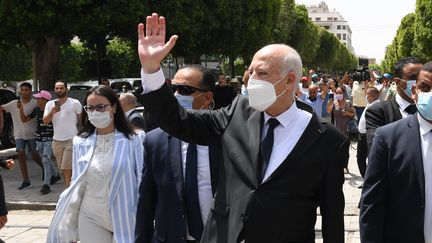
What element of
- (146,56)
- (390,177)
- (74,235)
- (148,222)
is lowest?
(74,235)

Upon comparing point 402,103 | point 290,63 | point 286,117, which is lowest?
point 402,103

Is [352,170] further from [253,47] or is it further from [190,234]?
[253,47]

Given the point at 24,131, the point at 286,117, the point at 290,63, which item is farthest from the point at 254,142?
the point at 24,131

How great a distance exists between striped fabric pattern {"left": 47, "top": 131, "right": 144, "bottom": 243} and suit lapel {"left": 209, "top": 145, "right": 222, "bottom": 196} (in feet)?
3.87

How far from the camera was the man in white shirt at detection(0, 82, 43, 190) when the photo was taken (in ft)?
34.9

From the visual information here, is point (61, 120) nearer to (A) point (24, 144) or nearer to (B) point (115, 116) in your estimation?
(A) point (24, 144)

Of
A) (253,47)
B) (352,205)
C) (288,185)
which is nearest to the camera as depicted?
(288,185)

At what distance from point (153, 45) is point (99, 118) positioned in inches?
79.5

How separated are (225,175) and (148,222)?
2.97ft

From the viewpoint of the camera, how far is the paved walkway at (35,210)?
24.1ft

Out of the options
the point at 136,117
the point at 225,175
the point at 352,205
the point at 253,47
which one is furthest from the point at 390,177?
the point at 253,47

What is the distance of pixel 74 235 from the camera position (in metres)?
4.41

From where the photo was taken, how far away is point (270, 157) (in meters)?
2.72

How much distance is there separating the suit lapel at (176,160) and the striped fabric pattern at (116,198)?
977mm
